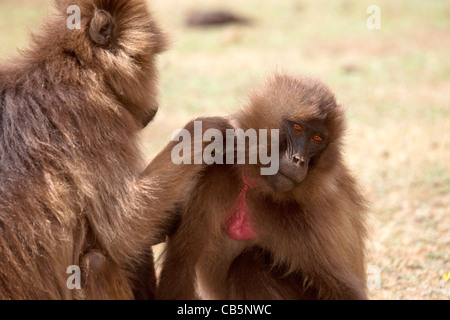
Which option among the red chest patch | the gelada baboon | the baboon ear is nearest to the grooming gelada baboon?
the baboon ear

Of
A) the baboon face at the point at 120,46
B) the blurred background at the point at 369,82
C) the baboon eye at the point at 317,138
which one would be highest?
the blurred background at the point at 369,82

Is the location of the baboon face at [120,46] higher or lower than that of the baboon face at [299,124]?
higher

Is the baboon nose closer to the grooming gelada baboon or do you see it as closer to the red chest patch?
the red chest patch

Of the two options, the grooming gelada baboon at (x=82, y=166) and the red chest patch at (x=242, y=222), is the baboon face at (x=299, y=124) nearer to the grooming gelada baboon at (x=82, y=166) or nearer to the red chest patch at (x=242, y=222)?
the red chest patch at (x=242, y=222)

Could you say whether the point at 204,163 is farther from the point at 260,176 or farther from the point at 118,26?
the point at 118,26

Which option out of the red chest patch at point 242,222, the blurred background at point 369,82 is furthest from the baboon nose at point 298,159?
the blurred background at point 369,82

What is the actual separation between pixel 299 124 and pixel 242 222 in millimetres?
783

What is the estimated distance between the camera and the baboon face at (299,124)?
4.30 metres

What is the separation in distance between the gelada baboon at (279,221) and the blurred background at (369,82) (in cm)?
51

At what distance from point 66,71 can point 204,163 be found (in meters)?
1.09

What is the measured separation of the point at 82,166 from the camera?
4.08 metres

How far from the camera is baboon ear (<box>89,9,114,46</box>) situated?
14.3 feet

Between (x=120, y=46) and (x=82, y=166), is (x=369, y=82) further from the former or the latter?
(x=82, y=166)
